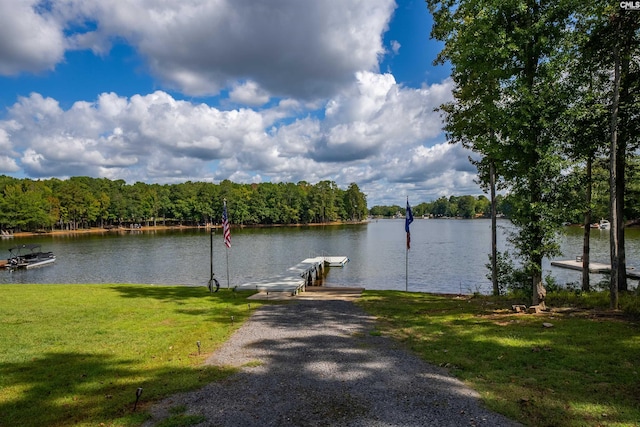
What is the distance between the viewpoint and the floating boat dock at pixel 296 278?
19.0 m

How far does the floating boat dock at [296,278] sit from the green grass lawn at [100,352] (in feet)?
9.97

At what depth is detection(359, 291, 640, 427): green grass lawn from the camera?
593 cm

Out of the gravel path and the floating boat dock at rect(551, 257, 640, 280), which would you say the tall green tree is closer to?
the gravel path

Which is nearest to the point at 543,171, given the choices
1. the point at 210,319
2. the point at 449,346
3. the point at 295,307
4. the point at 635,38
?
the point at 635,38

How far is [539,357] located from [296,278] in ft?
51.2

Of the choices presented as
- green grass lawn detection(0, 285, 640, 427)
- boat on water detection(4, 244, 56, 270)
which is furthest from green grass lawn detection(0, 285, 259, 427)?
boat on water detection(4, 244, 56, 270)

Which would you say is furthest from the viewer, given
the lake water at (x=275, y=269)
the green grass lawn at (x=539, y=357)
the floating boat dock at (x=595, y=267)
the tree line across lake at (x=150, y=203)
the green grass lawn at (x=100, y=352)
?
the tree line across lake at (x=150, y=203)

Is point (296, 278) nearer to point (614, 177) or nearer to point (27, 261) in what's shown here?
point (614, 177)

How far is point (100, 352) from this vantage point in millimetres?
8906

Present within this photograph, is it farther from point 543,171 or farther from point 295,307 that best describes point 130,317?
point 543,171

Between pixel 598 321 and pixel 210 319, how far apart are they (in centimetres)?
1209

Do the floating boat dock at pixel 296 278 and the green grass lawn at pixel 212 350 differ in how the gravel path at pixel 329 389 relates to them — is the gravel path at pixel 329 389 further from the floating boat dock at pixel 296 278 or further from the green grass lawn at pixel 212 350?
the floating boat dock at pixel 296 278

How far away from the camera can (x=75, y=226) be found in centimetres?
10656

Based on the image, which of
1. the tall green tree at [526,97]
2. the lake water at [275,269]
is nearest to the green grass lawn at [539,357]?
the tall green tree at [526,97]
